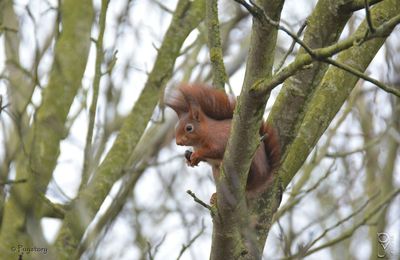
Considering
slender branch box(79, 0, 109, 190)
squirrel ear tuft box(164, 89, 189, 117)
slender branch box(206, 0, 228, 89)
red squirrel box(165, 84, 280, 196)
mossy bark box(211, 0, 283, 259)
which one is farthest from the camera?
slender branch box(79, 0, 109, 190)

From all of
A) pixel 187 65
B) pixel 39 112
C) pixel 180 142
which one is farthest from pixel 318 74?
pixel 187 65

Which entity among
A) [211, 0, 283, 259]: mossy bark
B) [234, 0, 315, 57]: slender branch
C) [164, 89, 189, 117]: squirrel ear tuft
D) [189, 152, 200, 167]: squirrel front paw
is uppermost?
[164, 89, 189, 117]: squirrel ear tuft

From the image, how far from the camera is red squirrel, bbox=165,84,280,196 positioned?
8.28ft

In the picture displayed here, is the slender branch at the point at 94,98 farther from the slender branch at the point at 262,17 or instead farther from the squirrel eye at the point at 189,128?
the slender branch at the point at 262,17

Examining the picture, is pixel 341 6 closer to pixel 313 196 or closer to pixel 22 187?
pixel 22 187

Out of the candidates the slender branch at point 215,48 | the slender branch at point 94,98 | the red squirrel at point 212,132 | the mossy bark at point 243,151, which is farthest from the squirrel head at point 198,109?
the slender branch at point 94,98

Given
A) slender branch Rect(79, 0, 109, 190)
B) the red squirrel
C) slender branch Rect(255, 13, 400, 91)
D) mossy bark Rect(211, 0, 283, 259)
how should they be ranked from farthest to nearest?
slender branch Rect(79, 0, 109, 190) → the red squirrel → mossy bark Rect(211, 0, 283, 259) → slender branch Rect(255, 13, 400, 91)

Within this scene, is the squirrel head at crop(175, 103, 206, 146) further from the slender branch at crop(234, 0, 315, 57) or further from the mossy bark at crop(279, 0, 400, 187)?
the slender branch at crop(234, 0, 315, 57)

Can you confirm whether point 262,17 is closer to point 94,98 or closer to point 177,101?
point 177,101

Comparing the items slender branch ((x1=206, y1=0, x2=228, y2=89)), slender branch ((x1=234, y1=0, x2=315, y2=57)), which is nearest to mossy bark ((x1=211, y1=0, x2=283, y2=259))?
slender branch ((x1=234, y1=0, x2=315, y2=57))

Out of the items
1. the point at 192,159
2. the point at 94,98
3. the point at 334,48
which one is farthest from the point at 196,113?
the point at 334,48

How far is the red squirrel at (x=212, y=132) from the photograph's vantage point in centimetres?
252

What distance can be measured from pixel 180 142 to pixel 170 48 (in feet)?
3.75

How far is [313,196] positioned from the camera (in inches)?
269
